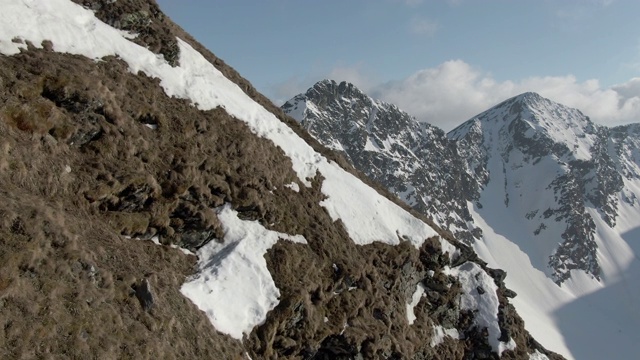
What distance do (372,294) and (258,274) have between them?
10.2 metres

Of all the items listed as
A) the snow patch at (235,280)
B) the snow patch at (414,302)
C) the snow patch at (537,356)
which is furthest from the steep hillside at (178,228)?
the snow patch at (537,356)

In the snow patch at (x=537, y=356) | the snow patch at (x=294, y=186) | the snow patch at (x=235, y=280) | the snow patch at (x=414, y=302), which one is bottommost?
the snow patch at (x=235, y=280)

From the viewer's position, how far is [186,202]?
85.0 ft

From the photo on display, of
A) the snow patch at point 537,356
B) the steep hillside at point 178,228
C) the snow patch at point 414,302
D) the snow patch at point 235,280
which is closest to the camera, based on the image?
the steep hillside at point 178,228

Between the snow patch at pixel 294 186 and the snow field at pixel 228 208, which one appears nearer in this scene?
the snow field at pixel 228 208

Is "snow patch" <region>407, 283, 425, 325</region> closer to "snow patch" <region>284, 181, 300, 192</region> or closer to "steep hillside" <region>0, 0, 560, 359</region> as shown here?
"steep hillside" <region>0, 0, 560, 359</region>

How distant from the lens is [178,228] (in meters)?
25.1

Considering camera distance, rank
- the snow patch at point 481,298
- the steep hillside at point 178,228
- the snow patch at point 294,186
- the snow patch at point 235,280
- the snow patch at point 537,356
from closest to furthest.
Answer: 1. the steep hillside at point 178,228
2. the snow patch at point 235,280
3. the snow patch at point 294,186
4. the snow patch at point 481,298
5. the snow patch at point 537,356

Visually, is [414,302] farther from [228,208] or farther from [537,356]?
[228,208]

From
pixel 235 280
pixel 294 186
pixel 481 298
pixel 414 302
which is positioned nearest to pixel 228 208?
pixel 235 280

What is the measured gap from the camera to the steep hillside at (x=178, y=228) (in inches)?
656

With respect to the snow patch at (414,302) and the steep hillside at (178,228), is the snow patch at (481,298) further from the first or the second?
the snow patch at (414,302)

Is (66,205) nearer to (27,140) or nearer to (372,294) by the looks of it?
(27,140)

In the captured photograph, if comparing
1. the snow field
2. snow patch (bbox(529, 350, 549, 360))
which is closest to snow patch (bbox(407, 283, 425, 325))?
the snow field
